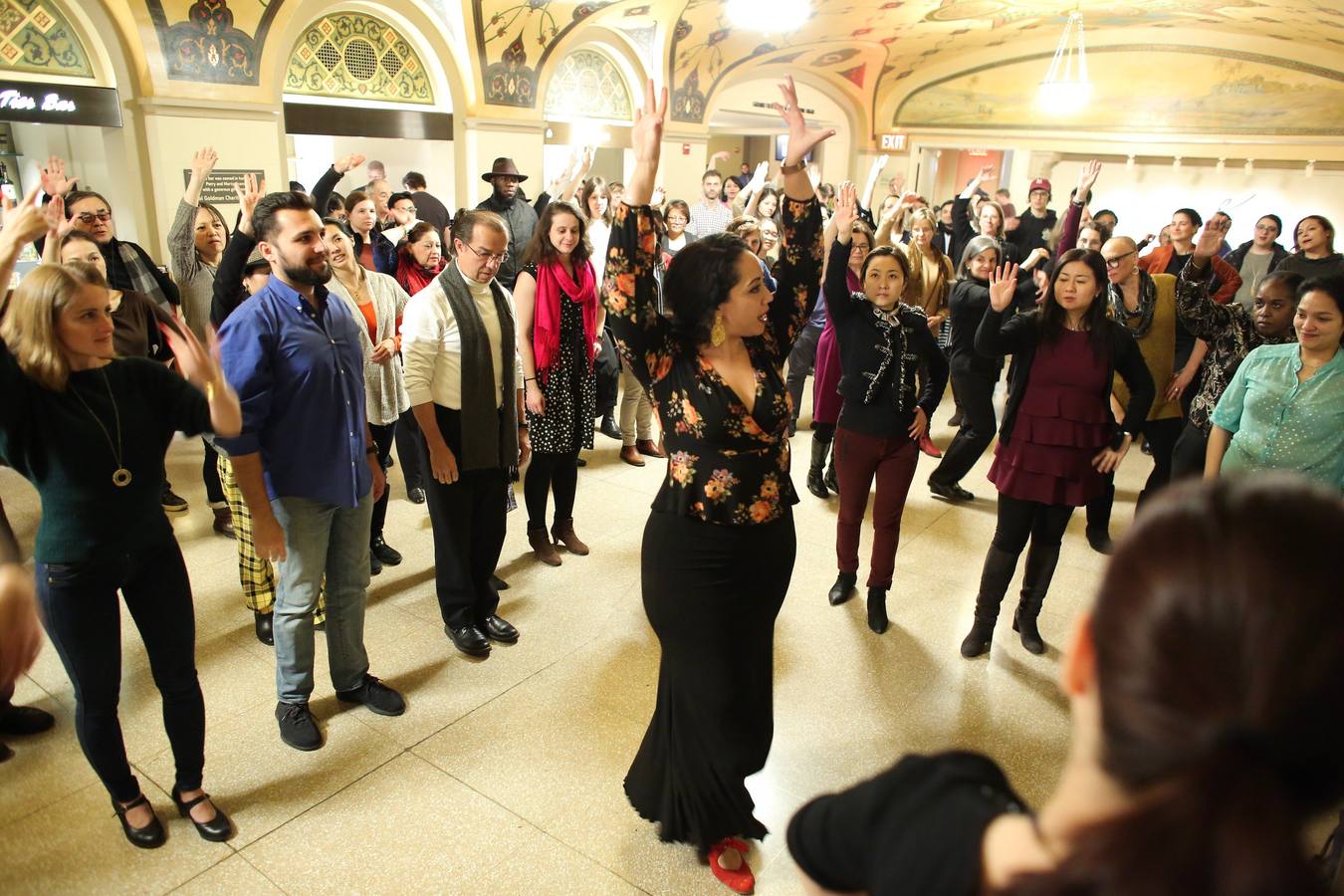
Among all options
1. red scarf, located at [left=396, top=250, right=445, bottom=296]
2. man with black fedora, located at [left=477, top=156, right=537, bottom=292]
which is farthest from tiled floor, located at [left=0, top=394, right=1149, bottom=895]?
man with black fedora, located at [left=477, top=156, right=537, bottom=292]

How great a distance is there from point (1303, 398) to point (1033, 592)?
124cm

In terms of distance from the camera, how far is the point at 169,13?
6.81 m

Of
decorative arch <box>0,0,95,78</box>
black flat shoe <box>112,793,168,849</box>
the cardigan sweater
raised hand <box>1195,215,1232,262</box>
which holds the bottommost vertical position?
black flat shoe <box>112,793,168,849</box>

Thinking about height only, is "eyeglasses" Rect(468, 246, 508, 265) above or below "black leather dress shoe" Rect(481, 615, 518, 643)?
above

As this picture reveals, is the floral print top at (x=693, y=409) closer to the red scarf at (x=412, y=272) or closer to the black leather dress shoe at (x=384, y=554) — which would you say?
the black leather dress shoe at (x=384, y=554)

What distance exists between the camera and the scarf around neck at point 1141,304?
452 centimetres

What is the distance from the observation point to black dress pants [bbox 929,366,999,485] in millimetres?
5121

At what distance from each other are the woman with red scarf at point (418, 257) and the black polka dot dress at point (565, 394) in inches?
43.4

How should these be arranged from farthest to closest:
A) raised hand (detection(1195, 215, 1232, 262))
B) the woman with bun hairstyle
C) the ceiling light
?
the ceiling light
raised hand (detection(1195, 215, 1232, 262))
the woman with bun hairstyle

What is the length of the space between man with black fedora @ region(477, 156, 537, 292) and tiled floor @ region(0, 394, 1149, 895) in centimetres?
309

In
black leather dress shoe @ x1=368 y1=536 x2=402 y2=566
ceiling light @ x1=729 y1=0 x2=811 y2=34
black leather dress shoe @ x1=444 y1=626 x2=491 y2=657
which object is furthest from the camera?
ceiling light @ x1=729 y1=0 x2=811 y2=34

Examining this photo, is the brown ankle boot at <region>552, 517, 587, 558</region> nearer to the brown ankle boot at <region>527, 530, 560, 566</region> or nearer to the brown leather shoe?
the brown ankle boot at <region>527, 530, 560, 566</region>

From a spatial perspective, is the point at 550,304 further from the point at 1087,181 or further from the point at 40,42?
the point at 40,42

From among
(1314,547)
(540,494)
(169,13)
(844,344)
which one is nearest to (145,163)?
(169,13)
